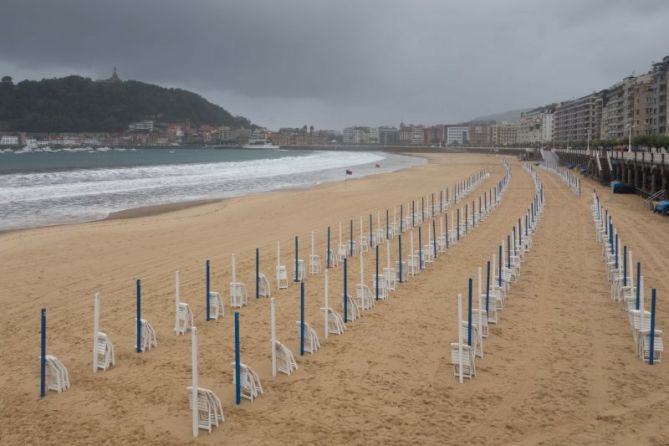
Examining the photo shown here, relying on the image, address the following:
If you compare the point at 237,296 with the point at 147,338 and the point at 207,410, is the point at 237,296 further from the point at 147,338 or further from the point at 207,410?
the point at 207,410

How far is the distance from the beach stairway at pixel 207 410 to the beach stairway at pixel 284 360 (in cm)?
174

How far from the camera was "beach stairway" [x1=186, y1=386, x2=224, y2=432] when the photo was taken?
7.82 m

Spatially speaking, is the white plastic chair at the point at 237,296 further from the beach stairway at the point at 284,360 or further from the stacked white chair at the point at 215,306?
the beach stairway at the point at 284,360

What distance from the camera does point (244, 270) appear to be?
56.4 ft

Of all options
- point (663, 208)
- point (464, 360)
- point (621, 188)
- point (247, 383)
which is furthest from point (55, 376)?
point (621, 188)

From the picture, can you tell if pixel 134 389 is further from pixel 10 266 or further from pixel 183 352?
pixel 10 266

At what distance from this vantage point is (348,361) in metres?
10.2

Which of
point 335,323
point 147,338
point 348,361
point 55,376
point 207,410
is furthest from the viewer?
point 335,323

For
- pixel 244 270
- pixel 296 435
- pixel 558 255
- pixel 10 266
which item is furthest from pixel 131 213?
pixel 296 435

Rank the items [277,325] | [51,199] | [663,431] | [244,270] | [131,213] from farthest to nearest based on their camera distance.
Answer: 1. [51,199]
2. [131,213]
3. [244,270]
4. [277,325]
5. [663,431]

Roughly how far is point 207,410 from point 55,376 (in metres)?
2.88

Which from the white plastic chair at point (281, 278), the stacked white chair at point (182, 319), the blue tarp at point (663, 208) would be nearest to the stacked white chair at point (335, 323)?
the stacked white chair at point (182, 319)

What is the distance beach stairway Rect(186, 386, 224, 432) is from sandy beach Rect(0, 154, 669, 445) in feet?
0.43

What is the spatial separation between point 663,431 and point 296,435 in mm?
4551
